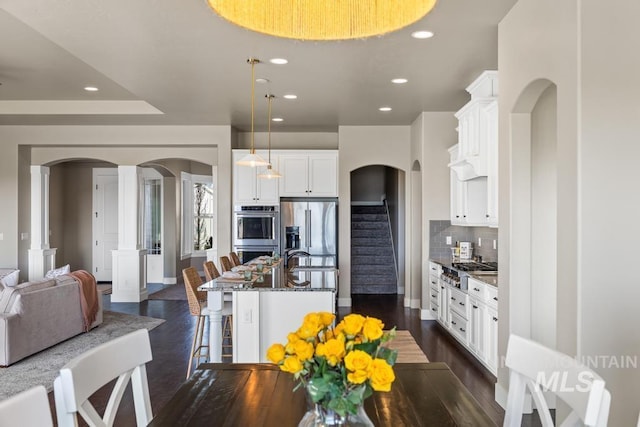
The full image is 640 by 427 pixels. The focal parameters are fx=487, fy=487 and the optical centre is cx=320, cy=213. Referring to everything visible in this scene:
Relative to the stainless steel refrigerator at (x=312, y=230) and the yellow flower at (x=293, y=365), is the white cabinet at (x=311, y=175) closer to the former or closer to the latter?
the stainless steel refrigerator at (x=312, y=230)

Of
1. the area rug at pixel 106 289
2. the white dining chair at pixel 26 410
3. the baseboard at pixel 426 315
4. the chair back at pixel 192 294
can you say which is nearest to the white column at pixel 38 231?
the area rug at pixel 106 289

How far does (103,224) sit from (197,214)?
2.13 m

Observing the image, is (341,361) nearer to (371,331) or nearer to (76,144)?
(371,331)

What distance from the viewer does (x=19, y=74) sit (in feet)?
18.0

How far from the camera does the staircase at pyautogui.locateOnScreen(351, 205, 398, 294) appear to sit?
9.37m

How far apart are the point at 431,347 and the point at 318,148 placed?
14.0 feet

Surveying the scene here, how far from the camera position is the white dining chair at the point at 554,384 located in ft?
4.33

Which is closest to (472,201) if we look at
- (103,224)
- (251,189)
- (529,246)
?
(529,246)

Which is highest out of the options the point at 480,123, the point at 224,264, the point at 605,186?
the point at 480,123

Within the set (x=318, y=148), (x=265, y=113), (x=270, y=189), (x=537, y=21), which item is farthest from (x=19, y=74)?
(x=537, y=21)

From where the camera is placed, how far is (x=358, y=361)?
1.15 m

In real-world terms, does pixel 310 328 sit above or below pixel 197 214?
below

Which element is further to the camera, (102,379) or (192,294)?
(192,294)

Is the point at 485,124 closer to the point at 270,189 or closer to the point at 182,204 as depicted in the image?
the point at 270,189
